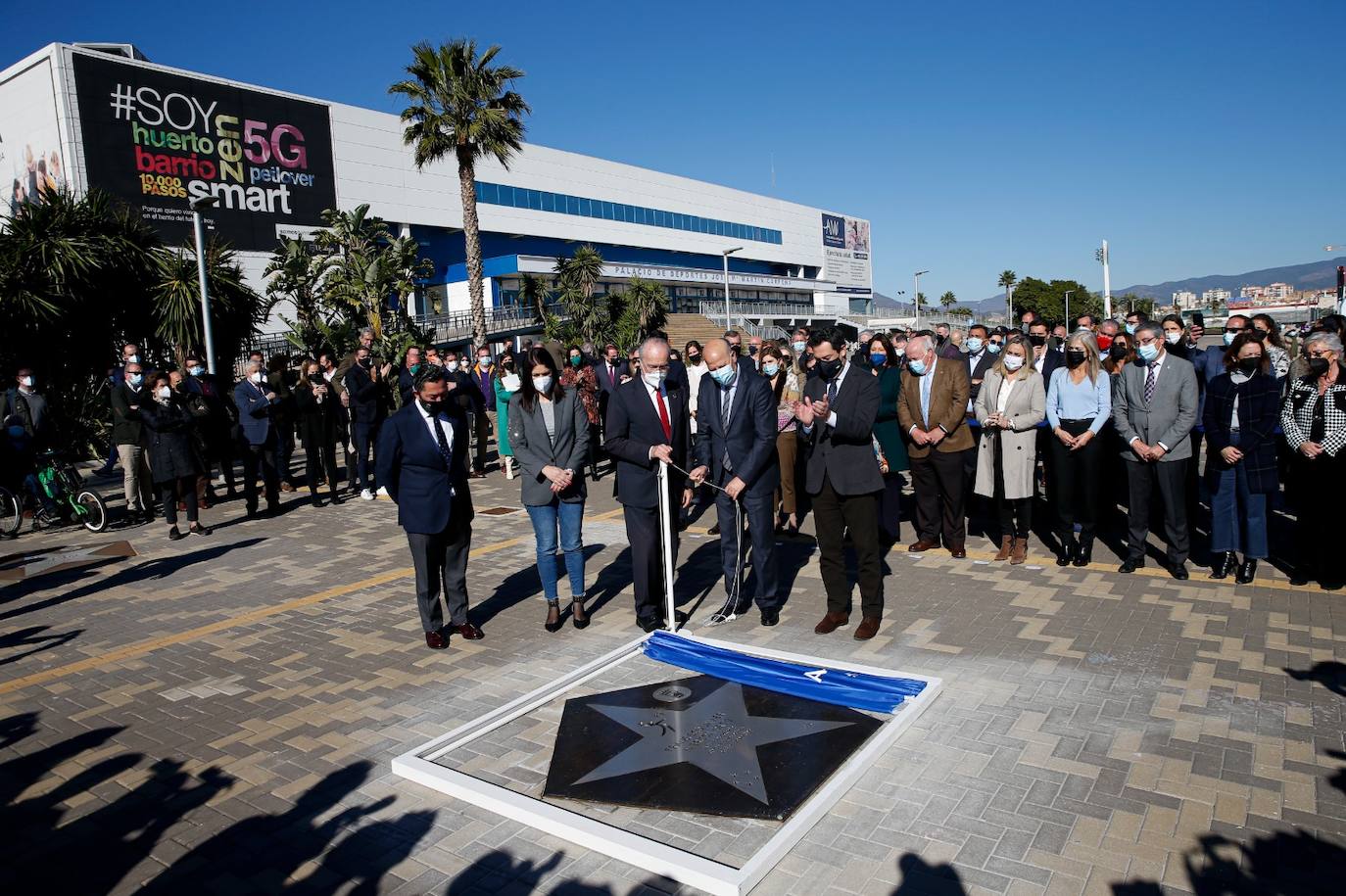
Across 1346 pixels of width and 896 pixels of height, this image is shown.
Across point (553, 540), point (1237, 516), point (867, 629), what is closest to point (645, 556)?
point (553, 540)

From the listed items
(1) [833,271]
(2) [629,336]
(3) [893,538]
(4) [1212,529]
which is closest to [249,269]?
(2) [629,336]

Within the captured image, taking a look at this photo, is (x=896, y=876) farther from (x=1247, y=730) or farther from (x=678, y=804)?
(x=1247, y=730)

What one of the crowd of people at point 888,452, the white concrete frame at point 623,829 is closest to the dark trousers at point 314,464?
the crowd of people at point 888,452

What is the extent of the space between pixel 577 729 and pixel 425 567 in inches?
83.4

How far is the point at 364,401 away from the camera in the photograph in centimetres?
1255

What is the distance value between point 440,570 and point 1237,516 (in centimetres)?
643

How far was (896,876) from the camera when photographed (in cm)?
335

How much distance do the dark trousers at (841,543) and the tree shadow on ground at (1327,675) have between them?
2478 millimetres

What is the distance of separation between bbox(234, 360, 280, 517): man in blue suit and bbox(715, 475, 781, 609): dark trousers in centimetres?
744

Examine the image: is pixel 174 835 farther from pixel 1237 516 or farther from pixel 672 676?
pixel 1237 516

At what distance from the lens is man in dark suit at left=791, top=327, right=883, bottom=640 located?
6.08m

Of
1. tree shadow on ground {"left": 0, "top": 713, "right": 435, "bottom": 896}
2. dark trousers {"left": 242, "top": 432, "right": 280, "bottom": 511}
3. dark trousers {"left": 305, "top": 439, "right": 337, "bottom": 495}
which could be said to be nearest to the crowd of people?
tree shadow on ground {"left": 0, "top": 713, "right": 435, "bottom": 896}

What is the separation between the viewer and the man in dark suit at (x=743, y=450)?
632 centimetres

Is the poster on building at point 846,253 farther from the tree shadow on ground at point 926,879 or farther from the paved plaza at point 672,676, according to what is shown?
the tree shadow on ground at point 926,879
